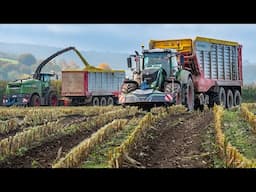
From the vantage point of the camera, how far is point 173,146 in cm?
475

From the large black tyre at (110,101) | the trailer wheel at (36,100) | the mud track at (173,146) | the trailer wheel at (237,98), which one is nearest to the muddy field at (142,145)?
the mud track at (173,146)

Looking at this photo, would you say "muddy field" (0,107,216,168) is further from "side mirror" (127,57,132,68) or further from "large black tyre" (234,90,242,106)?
"large black tyre" (234,90,242,106)

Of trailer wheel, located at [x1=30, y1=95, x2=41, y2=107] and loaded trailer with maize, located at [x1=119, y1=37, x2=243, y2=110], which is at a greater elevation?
loaded trailer with maize, located at [x1=119, y1=37, x2=243, y2=110]

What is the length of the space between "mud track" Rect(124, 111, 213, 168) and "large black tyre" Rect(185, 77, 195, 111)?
107 centimetres

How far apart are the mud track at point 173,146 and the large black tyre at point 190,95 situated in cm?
107

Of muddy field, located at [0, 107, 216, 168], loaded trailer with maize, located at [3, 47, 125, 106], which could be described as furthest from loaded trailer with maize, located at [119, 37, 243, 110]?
loaded trailer with maize, located at [3, 47, 125, 106]

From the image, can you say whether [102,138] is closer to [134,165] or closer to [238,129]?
[134,165]

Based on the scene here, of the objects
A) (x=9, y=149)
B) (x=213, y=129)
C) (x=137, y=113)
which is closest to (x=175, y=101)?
(x=137, y=113)

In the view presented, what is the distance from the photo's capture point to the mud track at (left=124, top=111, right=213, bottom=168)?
407 centimetres

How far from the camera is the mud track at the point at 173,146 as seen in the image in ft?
13.4

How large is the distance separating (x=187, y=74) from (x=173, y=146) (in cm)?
306

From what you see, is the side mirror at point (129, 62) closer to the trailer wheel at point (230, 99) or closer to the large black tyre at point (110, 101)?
the large black tyre at point (110, 101)

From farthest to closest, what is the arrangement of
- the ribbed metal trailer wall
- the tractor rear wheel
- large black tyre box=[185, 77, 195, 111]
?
the ribbed metal trailer wall, large black tyre box=[185, 77, 195, 111], the tractor rear wheel

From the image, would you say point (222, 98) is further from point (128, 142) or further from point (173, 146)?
point (128, 142)
